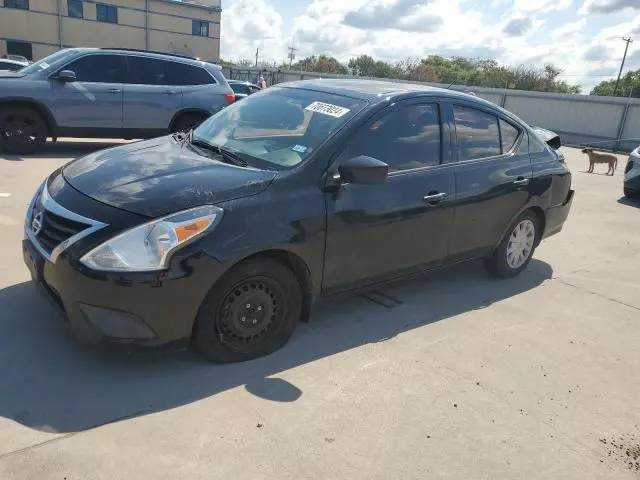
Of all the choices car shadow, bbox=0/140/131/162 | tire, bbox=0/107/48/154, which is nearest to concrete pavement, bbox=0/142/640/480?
car shadow, bbox=0/140/131/162

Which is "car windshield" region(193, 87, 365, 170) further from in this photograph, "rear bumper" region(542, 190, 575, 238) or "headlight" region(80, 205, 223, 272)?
"rear bumper" region(542, 190, 575, 238)

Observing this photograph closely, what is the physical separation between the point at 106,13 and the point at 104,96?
142ft

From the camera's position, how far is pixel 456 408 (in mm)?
3191

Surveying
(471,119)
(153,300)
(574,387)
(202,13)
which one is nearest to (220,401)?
(153,300)

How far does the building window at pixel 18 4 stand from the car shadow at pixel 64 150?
40.0m

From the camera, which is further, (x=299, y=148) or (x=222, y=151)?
(x=222, y=151)

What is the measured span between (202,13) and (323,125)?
2086 inches

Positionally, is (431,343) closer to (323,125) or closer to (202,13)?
(323,125)

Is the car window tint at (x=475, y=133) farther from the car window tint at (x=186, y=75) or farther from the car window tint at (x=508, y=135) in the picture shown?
the car window tint at (x=186, y=75)

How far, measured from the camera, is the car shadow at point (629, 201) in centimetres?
984

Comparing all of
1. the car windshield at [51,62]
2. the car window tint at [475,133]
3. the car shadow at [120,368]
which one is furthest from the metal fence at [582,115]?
the car shadow at [120,368]

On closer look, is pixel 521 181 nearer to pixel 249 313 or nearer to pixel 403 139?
pixel 403 139

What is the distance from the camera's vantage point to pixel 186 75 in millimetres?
10305

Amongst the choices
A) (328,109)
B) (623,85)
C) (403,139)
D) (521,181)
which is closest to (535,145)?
(521,181)
